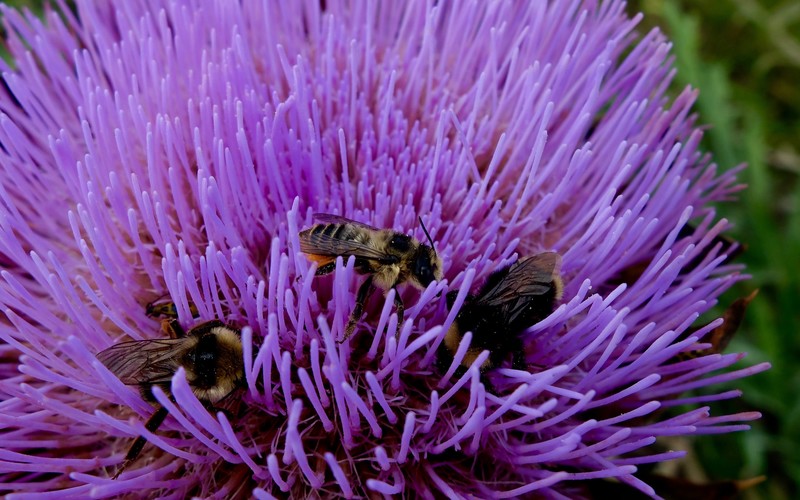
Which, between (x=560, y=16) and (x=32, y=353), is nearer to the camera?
(x=32, y=353)

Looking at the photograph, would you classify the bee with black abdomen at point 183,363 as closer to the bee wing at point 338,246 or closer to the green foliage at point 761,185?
the bee wing at point 338,246

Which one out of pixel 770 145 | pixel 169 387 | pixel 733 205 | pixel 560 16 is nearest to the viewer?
pixel 169 387

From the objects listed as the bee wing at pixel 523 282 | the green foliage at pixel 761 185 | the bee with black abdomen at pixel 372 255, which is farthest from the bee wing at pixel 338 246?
the green foliage at pixel 761 185

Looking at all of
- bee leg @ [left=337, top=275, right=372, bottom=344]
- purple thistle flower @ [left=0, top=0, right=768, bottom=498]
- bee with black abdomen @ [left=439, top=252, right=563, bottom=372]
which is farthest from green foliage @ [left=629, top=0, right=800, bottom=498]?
bee leg @ [left=337, top=275, right=372, bottom=344]

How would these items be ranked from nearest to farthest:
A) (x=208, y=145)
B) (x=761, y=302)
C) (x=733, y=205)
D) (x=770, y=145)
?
(x=208, y=145)
(x=761, y=302)
(x=733, y=205)
(x=770, y=145)

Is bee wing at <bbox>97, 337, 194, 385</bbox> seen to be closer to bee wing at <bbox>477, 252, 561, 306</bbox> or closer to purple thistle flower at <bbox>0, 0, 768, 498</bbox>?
purple thistle flower at <bbox>0, 0, 768, 498</bbox>

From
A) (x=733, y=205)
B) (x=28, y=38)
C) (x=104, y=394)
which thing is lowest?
(x=104, y=394)

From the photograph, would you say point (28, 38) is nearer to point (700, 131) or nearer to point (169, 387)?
point (169, 387)

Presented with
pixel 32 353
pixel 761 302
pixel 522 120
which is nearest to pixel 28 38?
pixel 32 353
